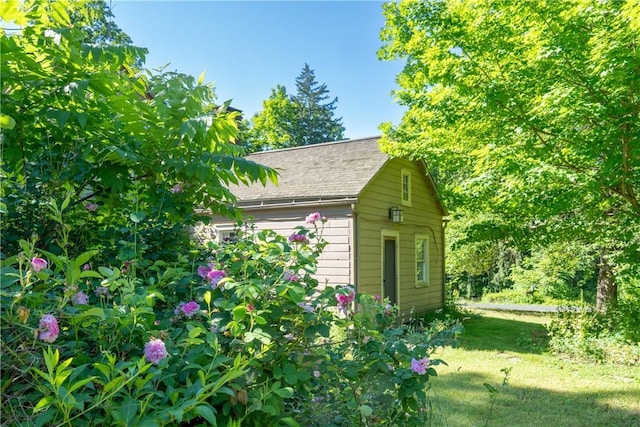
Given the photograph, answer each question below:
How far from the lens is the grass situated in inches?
176

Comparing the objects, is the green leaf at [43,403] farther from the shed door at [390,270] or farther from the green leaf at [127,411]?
the shed door at [390,270]

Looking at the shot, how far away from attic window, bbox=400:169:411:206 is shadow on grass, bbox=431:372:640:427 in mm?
6408

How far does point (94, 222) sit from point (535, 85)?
6109mm

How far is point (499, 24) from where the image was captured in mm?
6332

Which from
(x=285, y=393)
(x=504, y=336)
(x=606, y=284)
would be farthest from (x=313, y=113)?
(x=285, y=393)

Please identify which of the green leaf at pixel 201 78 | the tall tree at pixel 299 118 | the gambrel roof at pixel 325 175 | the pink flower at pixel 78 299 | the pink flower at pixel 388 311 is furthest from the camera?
the tall tree at pixel 299 118

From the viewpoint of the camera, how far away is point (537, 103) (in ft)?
20.2

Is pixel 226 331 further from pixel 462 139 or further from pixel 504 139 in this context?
pixel 462 139

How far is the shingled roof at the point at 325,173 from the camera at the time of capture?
9.75 metres

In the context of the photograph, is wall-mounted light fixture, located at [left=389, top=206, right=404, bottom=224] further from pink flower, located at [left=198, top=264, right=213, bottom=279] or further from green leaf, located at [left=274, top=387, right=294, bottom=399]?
green leaf, located at [left=274, top=387, right=294, bottom=399]

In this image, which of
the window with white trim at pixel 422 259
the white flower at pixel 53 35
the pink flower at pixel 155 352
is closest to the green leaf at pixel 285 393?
the pink flower at pixel 155 352

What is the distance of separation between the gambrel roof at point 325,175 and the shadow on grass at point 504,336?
158 inches

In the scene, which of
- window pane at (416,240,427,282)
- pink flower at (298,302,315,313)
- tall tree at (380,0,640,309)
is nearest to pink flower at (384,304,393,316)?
pink flower at (298,302,315,313)

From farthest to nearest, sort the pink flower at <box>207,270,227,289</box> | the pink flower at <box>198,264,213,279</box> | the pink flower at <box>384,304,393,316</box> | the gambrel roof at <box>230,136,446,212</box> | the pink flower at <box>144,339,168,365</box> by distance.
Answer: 1. the gambrel roof at <box>230,136,446,212</box>
2. the pink flower at <box>384,304,393,316</box>
3. the pink flower at <box>198,264,213,279</box>
4. the pink flower at <box>207,270,227,289</box>
5. the pink flower at <box>144,339,168,365</box>
